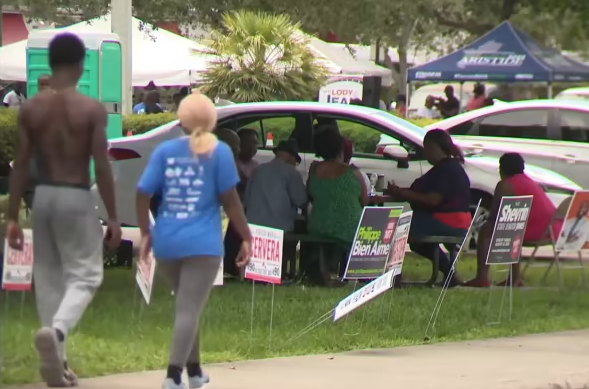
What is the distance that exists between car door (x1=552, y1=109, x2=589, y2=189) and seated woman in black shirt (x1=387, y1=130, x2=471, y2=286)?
19.1 feet

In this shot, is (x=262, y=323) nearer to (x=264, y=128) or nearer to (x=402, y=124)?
(x=402, y=124)

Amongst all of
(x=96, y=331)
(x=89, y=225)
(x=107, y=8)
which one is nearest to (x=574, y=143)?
(x=107, y=8)

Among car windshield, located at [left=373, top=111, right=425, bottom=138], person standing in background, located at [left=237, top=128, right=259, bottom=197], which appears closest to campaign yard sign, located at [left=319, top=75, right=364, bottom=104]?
car windshield, located at [left=373, top=111, right=425, bottom=138]

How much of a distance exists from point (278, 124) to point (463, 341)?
7224 millimetres

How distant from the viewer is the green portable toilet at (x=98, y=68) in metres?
18.4

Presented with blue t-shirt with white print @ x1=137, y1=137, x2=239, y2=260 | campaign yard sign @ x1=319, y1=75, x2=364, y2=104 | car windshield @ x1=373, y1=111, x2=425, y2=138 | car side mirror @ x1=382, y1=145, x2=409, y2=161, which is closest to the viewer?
blue t-shirt with white print @ x1=137, y1=137, x2=239, y2=260

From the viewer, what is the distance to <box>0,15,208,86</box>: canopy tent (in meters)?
23.3

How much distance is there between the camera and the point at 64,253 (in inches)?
283

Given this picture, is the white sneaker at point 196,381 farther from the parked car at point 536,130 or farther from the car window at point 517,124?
the car window at point 517,124

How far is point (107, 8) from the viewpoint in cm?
1349

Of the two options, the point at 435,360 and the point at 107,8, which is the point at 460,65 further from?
the point at 435,360

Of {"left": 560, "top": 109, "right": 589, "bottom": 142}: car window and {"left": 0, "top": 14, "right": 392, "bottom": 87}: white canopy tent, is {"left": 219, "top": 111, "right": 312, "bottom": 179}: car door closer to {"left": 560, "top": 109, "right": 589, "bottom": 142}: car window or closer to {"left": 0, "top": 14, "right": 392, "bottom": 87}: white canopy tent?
{"left": 560, "top": 109, "right": 589, "bottom": 142}: car window

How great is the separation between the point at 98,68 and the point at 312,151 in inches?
201

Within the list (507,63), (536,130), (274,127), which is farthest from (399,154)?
(507,63)
